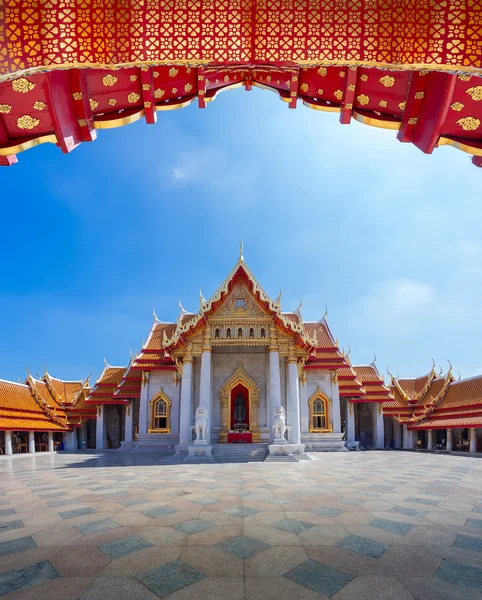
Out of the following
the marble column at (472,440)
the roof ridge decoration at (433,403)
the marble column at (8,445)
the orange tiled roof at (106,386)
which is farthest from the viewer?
the orange tiled roof at (106,386)

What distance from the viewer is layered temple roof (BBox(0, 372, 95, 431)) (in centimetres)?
2131

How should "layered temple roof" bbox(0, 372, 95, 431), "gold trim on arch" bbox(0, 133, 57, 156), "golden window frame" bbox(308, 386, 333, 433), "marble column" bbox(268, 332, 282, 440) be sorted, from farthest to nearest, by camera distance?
"layered temple roof" bbox(0, 372, 95, 431), "golden window frame" bbox(308, 386, 333, 433), "marble column" bbox(268, 332, 282, 440), "gold trim on arch" bbox(0, 133, 57, 156)

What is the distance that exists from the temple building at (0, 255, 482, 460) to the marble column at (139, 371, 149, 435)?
59mm

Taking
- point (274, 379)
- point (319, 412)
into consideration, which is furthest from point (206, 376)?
point (319, 412)

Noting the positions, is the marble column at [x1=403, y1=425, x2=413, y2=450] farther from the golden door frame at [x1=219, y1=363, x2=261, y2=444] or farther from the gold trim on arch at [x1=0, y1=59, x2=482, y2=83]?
the gold trim on arch at [x1=0, y1=59, x2=482, y2=83]

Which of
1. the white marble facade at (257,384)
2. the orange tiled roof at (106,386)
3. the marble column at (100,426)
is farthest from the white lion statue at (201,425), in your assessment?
the marble column at (100,426)

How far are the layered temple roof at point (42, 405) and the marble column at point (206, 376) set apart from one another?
11.3 m

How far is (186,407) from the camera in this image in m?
17.1

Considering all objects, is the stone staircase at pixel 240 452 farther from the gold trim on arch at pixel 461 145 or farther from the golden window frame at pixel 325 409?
the gold trim on arch at pixel 461 145

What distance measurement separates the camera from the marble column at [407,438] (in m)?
25.9

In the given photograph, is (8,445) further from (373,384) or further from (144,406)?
(373,384)

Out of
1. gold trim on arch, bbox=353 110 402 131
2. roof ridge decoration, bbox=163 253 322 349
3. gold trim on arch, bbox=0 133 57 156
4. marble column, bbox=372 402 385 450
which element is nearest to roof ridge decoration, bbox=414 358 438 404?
marble column, bbox=372 402 385 450

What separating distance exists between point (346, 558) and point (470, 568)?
1101mm

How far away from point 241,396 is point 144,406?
5948 millimetres
